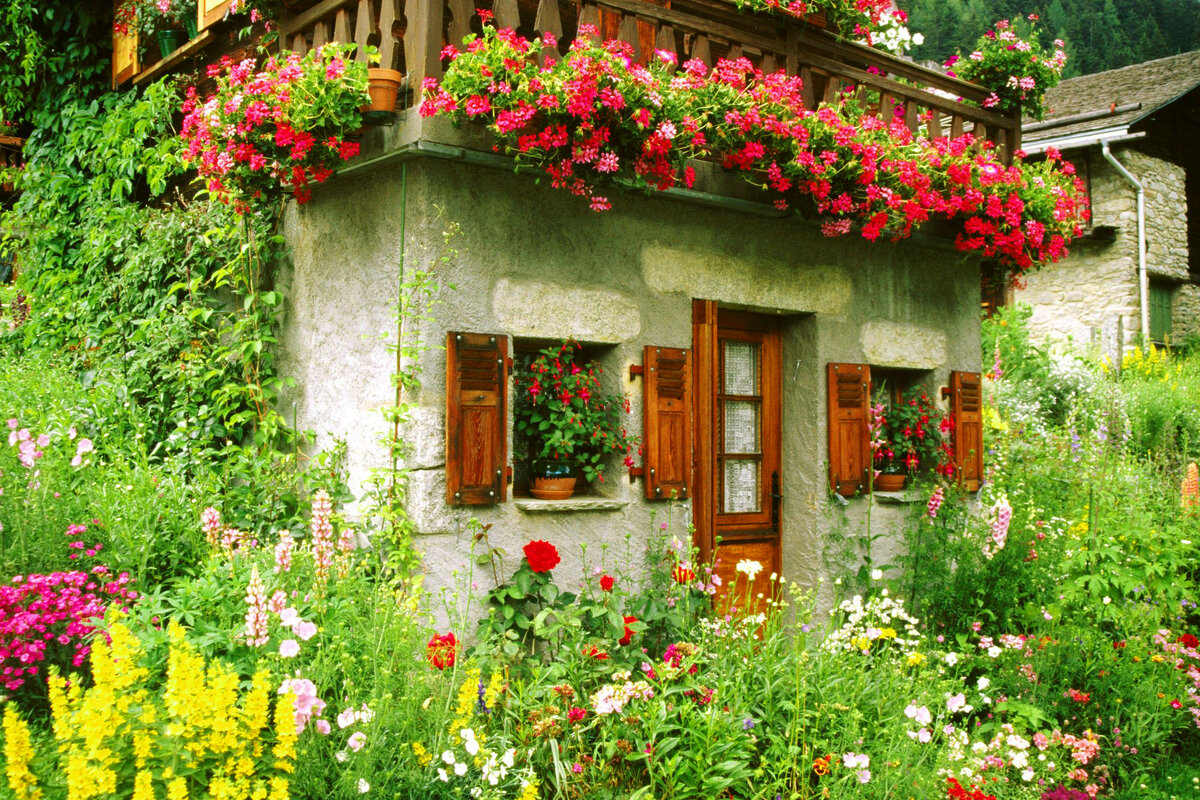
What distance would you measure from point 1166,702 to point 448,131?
470cm

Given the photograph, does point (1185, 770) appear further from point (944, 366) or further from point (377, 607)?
point (377, 607)

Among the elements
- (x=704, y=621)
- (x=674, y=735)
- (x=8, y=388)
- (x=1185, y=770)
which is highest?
(x=8, y=388)

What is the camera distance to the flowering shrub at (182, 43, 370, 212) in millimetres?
4355

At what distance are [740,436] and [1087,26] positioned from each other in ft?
83.6

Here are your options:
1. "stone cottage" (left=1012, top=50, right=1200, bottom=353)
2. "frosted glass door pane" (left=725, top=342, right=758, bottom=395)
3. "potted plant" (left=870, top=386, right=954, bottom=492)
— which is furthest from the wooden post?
"stone cottage" (left=1012, top=50, right=1200, bottom=353)

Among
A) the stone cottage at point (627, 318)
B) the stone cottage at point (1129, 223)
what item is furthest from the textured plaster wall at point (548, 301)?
the stone cottage at point (1129, 223)

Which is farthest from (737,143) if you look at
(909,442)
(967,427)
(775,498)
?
(967,427)

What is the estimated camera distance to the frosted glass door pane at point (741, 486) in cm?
616

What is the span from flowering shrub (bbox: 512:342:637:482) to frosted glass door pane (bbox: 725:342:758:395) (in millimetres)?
1188

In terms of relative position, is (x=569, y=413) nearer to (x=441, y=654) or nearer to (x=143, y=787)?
(x=441, y=654)

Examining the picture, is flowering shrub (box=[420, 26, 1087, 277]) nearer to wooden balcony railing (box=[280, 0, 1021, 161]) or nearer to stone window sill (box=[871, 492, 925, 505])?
wooden balcony railing (box=[280, 0, 1021, 161])

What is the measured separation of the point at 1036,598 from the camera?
599 centimetres

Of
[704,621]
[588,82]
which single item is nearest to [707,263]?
[588,82]

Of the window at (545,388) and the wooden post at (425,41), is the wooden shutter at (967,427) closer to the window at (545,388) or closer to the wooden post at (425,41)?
the window at (545,388)
